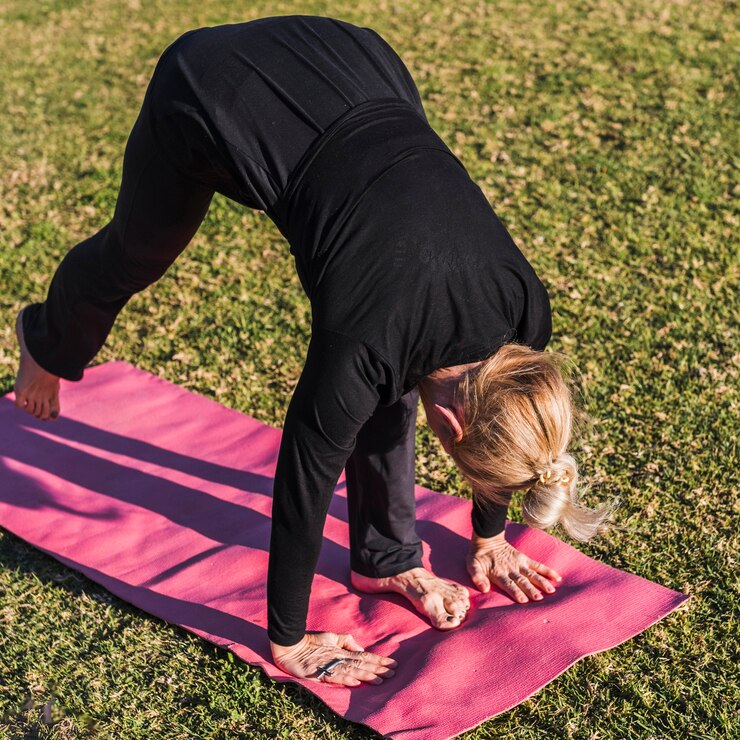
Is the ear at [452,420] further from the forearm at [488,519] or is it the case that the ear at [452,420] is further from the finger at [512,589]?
the finger at [512,589]

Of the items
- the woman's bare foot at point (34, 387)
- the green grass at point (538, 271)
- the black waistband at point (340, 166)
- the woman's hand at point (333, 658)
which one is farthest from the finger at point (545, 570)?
the woman's bare foot at point (34, 387)

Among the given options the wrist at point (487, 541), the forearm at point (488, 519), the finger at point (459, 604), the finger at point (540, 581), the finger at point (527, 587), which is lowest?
the finger at point (459, 604)

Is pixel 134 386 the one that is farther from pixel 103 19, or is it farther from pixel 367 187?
pixel 103 19

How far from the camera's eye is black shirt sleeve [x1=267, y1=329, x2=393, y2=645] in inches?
91.1

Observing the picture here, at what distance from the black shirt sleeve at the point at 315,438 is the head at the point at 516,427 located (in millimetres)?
251

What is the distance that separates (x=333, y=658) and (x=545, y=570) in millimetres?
829

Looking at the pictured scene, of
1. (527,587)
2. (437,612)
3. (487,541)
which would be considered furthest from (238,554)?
(527,587)

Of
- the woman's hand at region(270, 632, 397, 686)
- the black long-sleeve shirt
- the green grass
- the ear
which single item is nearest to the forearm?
the green grass

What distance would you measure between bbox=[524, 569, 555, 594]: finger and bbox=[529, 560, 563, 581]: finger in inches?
0.9

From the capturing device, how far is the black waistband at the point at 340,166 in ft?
A: 7.90

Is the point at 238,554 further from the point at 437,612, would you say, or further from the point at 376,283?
the point at 376,283

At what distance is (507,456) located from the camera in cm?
248

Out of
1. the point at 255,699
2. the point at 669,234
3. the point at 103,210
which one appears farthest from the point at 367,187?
the point at 103,210

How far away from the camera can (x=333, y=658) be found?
2.98 m
